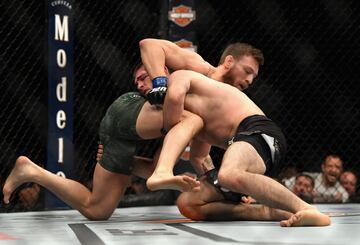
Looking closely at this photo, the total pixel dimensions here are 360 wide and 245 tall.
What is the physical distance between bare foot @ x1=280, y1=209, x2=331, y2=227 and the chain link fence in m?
1.95

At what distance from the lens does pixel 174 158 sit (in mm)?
1936

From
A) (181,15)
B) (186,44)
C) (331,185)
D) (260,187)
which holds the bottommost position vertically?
(331,185)

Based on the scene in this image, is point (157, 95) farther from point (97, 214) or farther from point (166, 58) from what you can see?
point (97, 214)

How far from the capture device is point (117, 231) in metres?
1.78

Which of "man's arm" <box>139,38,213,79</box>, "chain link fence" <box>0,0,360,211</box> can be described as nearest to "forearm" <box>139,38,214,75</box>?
"man's arm" <box>139,38,213,79</box>

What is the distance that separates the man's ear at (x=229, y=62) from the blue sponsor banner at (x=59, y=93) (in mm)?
1368

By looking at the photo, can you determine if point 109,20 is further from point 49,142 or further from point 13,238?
point 13,238

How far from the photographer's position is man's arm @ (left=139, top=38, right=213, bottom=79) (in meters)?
2.37

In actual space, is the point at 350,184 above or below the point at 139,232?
below

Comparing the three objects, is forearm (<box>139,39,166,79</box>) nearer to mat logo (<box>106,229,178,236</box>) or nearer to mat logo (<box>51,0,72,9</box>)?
mat logo (<box>106,229,178,236</box>)

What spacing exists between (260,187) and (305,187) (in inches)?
70.7

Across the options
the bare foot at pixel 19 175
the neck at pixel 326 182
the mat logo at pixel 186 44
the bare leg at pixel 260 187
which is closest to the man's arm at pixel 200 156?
the bare leg at pixel 260 187

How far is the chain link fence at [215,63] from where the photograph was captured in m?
3.69

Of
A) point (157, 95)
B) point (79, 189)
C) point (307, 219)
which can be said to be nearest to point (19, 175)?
point (79, 189)
